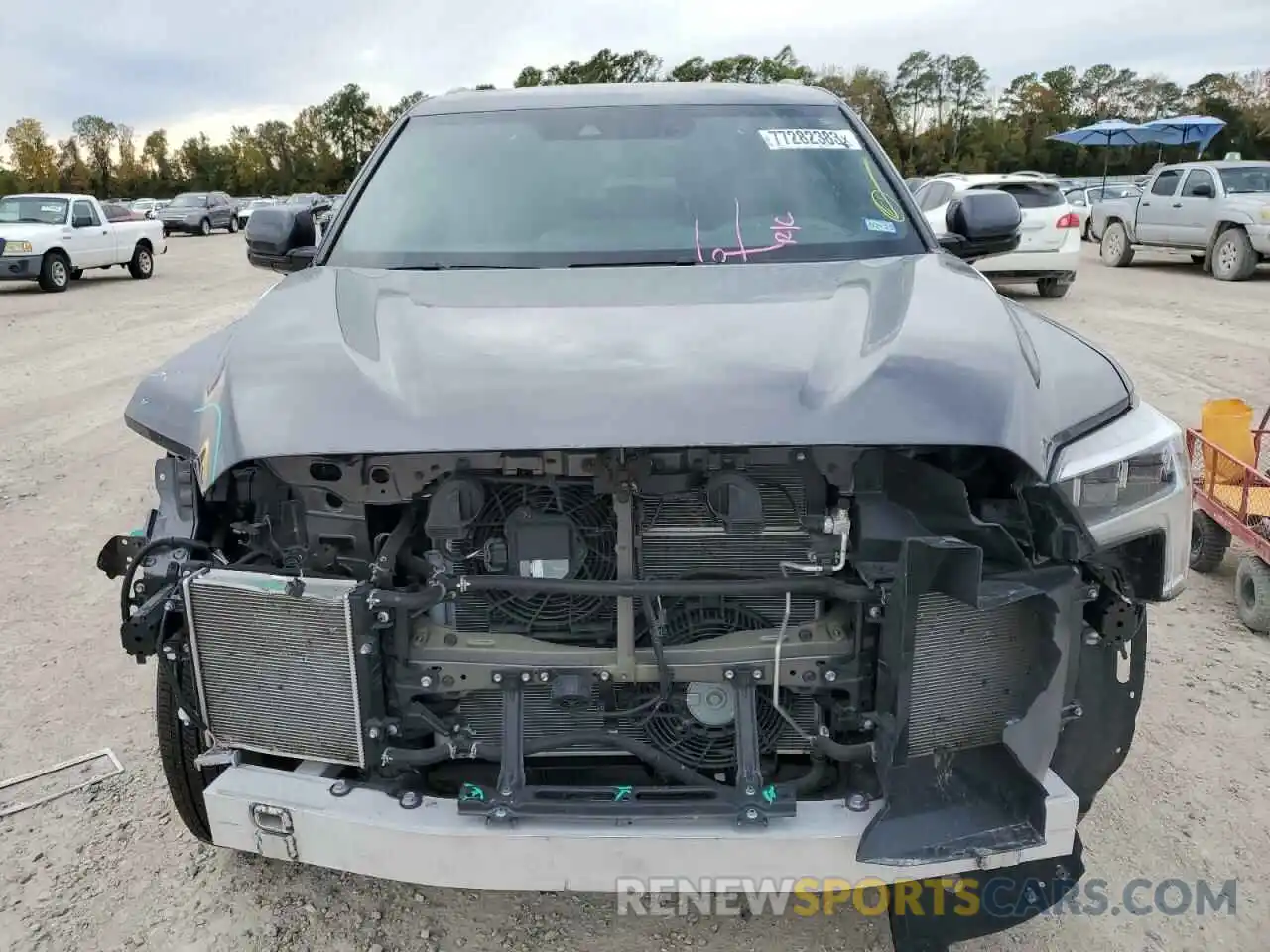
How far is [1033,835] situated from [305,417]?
1601 millimetres

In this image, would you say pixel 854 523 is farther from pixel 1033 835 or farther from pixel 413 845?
pixel 413 845

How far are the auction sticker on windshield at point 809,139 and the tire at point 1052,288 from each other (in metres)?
10.3

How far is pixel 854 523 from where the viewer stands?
80.6 inches

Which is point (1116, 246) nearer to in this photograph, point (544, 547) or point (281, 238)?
point (281, 238)

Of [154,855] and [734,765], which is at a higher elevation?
[734,765]

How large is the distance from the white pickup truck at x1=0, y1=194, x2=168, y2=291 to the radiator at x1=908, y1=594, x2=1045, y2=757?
16.4 m

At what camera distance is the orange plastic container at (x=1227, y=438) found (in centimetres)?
413

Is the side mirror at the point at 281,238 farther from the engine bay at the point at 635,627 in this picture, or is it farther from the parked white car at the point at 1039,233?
the parked white car at the point at 1039,233

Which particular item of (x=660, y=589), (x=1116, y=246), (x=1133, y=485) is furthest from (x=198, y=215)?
(x=1133, y=485)

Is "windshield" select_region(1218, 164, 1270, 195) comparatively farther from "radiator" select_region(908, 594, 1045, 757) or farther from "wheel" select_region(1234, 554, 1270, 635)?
"radiator" select_region(908, 594, 1045, 757)

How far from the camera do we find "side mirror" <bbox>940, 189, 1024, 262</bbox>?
3.59 metres

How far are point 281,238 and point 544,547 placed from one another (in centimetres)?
204

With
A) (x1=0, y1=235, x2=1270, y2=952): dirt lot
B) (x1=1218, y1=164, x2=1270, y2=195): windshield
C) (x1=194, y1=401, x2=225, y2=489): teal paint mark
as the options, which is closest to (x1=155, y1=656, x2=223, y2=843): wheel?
(x1=0, y1=235, x2=1270, y2=952): dirt lot

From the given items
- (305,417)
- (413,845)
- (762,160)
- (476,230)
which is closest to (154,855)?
(413,845)
